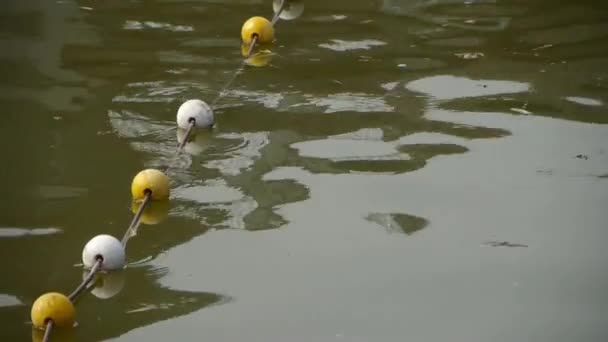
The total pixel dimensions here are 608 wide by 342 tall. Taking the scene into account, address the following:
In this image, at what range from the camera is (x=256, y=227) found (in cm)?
385

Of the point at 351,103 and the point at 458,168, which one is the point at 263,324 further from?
the point at 351,103

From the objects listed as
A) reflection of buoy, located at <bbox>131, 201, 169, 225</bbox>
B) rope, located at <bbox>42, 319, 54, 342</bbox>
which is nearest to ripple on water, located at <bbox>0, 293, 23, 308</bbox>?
rope, located at <bbox>42, 319, 54, 342</bbox>

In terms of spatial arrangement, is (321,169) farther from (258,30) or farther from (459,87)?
(258,30)

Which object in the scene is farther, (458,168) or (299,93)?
(299,93)

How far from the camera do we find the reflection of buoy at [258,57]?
5391mm

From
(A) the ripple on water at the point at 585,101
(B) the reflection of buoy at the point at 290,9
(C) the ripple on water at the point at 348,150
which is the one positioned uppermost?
(B) the reflection of buoy at the point at 290,9

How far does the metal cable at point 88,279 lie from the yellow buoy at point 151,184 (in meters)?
0.54

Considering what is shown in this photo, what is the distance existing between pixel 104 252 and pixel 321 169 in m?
1.14

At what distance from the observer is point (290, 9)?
20.5 feet

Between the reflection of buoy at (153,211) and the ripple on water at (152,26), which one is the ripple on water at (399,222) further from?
the ripple on water at (152,26)

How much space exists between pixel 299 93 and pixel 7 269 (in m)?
1.89

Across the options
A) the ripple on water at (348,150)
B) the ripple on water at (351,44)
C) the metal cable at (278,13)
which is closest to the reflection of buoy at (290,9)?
the metal cable at (278,13)

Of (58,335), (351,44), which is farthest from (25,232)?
(351,44)

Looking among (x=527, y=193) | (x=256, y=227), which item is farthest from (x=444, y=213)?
(x=256, y=227)
